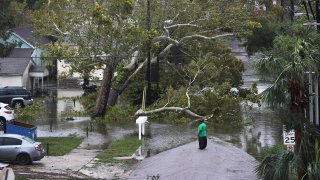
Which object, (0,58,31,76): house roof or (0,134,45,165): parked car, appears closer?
(0,134,45,165): parked car

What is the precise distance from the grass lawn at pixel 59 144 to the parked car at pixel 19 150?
7.51 ft

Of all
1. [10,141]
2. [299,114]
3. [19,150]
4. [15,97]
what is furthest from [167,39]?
[299,114]

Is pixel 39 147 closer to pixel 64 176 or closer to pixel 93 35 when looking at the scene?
pixel 64 176

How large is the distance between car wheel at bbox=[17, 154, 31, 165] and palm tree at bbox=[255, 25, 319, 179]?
12.1 metres

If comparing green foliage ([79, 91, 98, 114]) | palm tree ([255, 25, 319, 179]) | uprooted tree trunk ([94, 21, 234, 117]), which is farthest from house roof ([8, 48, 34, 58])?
palm tree ([255, 25, 319, 179])

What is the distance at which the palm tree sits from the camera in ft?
44.2

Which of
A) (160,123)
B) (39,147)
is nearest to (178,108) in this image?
(160,123)

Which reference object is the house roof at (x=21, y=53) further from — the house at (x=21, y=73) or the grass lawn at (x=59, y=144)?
the grass lawn at (x=59, y=144)

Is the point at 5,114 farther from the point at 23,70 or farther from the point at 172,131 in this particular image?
the point at 23,70

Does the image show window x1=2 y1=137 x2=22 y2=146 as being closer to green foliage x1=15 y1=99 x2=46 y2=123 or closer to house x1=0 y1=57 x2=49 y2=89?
green foliage x1=15 y1=99 x2=46 y2=123

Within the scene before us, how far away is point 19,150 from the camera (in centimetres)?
2405

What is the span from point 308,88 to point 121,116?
22.6m

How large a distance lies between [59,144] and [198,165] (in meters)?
10.2

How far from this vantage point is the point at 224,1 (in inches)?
1527
